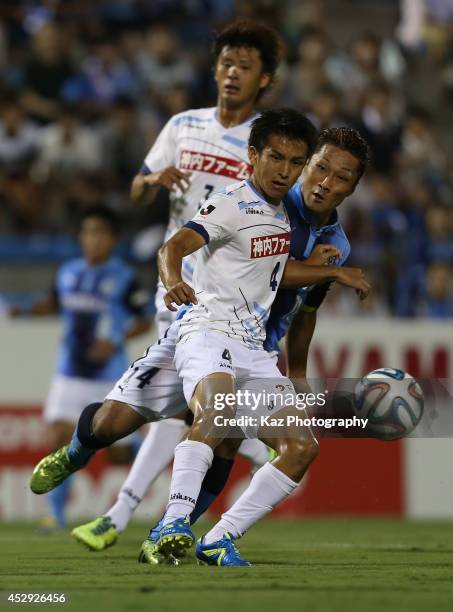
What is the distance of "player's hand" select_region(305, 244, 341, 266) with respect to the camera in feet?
20.3

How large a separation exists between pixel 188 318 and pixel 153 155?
5.40ft

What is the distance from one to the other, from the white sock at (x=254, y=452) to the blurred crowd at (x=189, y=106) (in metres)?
4.09

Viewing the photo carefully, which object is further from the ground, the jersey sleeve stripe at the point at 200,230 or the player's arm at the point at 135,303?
the player's arm at the point at 135,303

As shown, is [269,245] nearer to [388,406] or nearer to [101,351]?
[388,406]

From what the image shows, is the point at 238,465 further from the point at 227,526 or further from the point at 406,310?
the point at 227,526

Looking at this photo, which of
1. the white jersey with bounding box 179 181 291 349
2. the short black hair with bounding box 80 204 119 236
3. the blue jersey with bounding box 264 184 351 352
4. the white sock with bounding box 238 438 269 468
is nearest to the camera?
the white jersey with bounding box 179 181 291 349

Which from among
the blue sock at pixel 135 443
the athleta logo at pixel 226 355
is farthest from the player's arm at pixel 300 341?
the blue sock at pixel 135 443

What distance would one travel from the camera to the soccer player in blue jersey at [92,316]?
9.89 meters

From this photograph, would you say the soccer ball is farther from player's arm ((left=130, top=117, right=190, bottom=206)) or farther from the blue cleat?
player's arm ((left=130, top=117, right=190, bottom=206))

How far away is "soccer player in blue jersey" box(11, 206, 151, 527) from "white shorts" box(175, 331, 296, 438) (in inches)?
155

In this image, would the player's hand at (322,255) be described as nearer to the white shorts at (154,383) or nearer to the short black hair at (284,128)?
the short black hair at (284,128)

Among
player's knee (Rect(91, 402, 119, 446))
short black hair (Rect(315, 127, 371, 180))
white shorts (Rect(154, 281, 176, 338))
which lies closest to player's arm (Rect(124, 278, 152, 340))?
white shorts (Rect(154, 281, 176, 338))

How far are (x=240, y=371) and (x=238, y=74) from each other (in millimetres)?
1972

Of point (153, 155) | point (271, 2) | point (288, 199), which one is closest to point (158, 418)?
point (288, 199)
